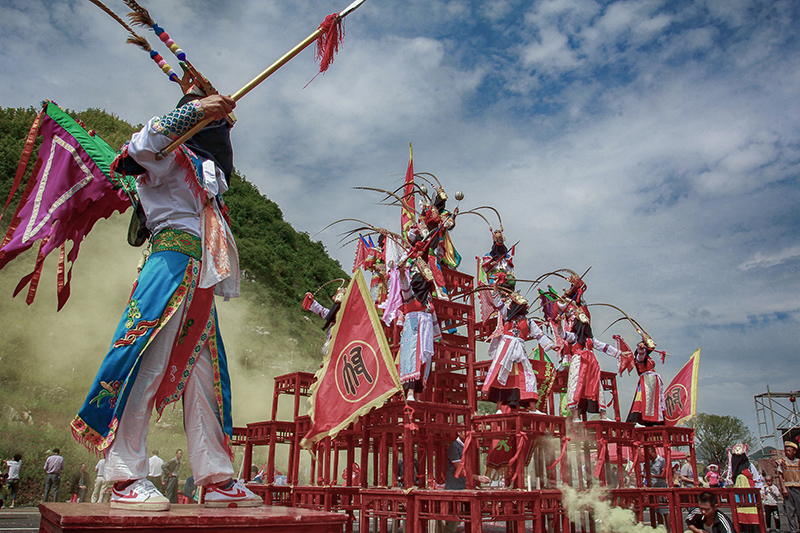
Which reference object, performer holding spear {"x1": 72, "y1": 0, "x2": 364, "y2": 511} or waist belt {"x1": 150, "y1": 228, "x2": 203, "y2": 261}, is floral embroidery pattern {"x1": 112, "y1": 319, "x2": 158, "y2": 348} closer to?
performer holding spear {"x1": 72, "y1": 0, "x2": 364, "y2": 511}

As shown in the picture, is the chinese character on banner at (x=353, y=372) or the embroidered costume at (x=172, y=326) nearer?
the embroidered costume at (x=172, y=326)

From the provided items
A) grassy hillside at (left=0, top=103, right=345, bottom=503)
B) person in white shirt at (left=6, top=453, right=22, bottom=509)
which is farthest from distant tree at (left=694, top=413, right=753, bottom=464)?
person in white shirt at (left=6, top=453, right=22, bottom=509)

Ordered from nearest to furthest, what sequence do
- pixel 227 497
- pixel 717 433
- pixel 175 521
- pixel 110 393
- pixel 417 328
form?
pixel 175 521 → pixel 110 393 → pixel 227 497 → pixel 417 328 → pixel 717 433

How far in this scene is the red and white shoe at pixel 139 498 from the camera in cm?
236

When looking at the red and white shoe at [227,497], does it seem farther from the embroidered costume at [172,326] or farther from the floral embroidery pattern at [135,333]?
the floral embroidery pattern at [135,333]

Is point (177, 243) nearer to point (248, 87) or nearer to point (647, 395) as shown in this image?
point (248, 87)

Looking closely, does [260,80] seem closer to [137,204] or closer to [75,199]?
[137,204]

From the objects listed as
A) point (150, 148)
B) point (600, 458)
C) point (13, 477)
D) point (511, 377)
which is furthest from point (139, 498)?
point (13, 477)

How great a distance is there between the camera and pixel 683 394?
30.2 feet

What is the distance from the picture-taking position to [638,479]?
7.78 metres

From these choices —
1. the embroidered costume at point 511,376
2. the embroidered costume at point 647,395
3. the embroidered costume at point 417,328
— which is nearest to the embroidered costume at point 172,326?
the embroidered costume at point 417,328

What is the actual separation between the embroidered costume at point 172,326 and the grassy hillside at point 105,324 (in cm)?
1188

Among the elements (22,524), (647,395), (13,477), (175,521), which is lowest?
(22,524)

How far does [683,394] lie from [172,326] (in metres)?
9.06
